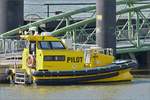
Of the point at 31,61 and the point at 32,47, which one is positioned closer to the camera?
the point at 31,61

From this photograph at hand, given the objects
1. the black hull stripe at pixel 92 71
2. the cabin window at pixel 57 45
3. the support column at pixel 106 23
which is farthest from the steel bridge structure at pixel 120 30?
the cabin window at pixel 57 45

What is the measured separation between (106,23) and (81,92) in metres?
13.3

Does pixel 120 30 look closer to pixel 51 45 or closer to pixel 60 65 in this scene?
pixel 51 45

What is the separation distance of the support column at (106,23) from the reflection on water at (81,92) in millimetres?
8176

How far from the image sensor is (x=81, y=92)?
4203 centimetres

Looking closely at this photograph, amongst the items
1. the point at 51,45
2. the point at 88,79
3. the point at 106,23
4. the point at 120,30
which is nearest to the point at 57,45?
the point at 51,45

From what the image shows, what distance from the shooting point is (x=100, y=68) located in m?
46.2

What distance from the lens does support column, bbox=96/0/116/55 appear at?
5447 centimetres

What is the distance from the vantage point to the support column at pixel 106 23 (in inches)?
2144

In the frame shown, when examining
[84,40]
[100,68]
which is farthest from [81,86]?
[84,40]

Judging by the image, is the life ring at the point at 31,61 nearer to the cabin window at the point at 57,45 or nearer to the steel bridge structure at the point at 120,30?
the cabin window at the point at 57,45

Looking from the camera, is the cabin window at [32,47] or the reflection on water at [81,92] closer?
the reflection on water at [81,92]

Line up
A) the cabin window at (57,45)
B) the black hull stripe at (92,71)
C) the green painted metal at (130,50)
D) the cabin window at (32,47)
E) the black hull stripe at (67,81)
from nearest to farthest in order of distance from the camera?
the black hull stripe at (92,71)
the black hull stripe at (67,81)
the cabin window at (57,45)
the cabin window at (32,47)
the green painted metal at (130,50)

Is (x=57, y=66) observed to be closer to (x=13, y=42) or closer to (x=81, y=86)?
(x=81, y=86)
